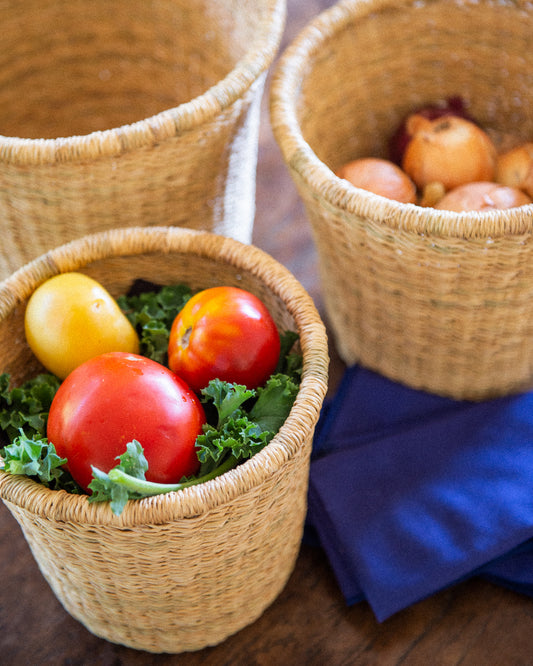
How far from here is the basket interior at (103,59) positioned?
101 cm

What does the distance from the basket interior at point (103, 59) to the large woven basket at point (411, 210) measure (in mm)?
169

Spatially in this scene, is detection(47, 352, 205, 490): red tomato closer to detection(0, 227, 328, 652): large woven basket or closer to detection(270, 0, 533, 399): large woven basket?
detection(0, 227, 328, 652): large woven basket

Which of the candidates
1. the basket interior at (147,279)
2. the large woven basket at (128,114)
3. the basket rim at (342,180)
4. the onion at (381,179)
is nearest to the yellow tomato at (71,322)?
the basket interior at (147,279)

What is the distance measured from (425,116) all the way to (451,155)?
10 centimetres

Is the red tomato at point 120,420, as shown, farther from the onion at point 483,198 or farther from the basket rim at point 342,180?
the onion at point 483,198

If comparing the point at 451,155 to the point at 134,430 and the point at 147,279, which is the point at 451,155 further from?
the point at 134,430

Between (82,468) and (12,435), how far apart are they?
0.11 m

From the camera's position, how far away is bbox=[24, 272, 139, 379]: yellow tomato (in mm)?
645

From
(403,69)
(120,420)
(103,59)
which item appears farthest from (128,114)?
(120,420)

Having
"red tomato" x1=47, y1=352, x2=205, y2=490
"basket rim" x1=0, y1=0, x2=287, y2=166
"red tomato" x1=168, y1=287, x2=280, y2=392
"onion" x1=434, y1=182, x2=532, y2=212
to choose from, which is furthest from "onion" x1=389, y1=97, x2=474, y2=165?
"red tomato" x1=47, y1=352, x2=205, y2=490

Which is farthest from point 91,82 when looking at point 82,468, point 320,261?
point 82,468

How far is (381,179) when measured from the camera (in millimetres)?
828

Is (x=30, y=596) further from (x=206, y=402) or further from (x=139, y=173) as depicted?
(x=139, y=173)

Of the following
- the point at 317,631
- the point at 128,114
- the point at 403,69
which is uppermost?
the point at 403,69
